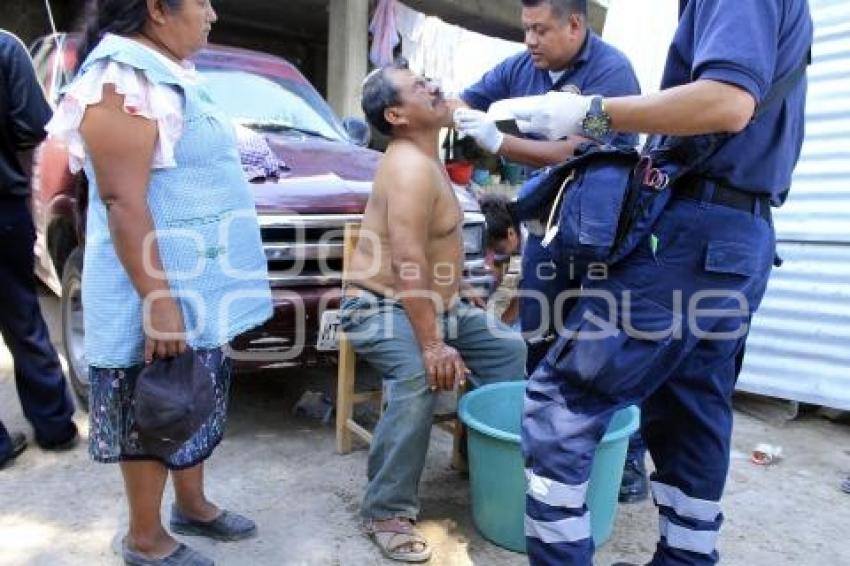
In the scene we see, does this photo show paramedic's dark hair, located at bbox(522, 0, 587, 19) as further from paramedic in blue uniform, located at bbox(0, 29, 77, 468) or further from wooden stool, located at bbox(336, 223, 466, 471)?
paramedic in blue uniform, located at bbox(0, 29, 77, 468)

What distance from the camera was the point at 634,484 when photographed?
10.3 feet

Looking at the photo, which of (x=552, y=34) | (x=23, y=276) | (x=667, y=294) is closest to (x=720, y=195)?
(x=667, y=294)

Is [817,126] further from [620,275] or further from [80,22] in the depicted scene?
[80,22]

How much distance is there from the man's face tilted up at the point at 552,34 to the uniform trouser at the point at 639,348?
1.22 metres

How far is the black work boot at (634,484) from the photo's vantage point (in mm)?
3133

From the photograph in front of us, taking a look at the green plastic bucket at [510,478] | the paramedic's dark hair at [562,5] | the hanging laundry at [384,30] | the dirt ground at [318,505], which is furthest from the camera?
the hanging laundry at [384,30]

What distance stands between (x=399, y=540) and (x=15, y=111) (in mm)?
2301

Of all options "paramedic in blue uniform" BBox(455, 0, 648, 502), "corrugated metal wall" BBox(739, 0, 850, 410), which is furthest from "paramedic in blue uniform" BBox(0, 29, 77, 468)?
"corrugated metal wall" BBox(739, 0, 850, 410)

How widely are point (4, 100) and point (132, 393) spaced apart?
1545 millimetres

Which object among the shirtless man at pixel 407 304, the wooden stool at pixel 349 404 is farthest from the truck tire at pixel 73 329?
the shirtless man at pixel 407 304

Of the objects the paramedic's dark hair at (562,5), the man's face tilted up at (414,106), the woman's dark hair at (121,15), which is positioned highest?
the paramedic's dark hair at (562,5)

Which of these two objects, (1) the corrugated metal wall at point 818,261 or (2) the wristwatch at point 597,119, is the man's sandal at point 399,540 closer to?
(2) the wristwatch at point 597,119

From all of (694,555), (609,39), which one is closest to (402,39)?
(609,39)

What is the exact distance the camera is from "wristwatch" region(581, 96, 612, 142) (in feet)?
6.00
